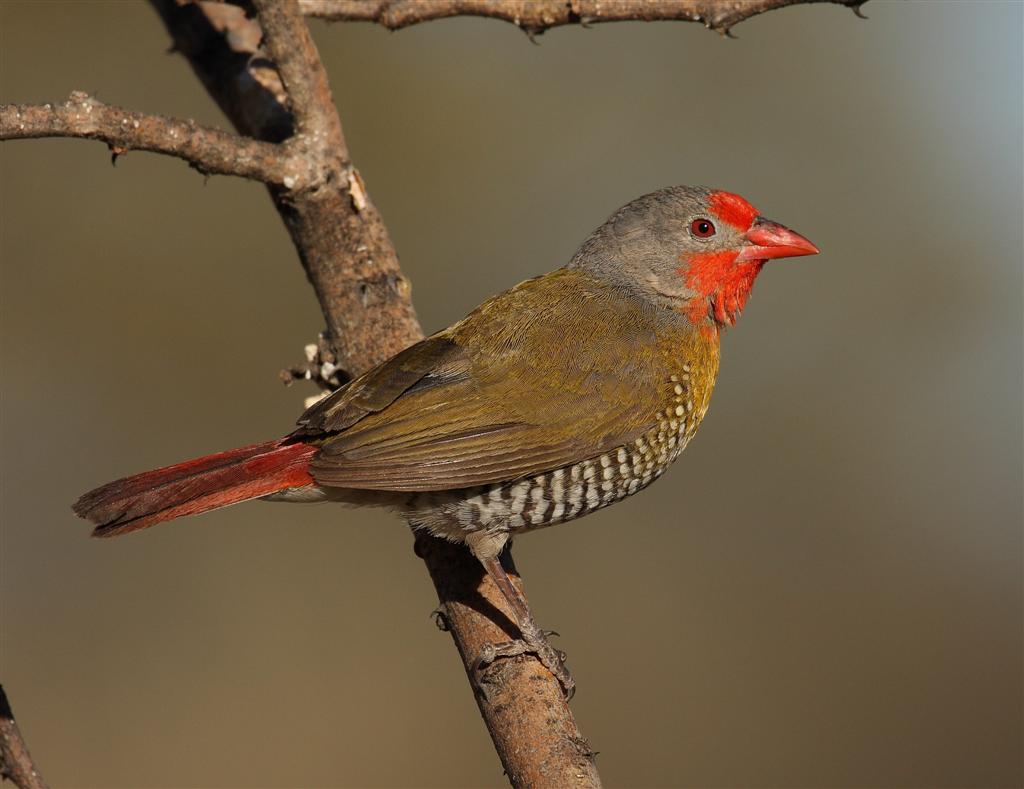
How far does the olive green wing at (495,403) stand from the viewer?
11.2 ft

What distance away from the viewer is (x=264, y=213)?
9.27 metres

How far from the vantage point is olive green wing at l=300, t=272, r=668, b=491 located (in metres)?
3.40

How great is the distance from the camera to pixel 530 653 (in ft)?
11.1

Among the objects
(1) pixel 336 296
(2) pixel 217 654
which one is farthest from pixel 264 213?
(1) pixel 336 296

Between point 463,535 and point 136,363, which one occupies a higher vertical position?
point 136,363

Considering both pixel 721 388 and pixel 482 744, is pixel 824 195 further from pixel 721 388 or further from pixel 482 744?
pixel 482 744

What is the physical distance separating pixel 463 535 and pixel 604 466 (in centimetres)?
53

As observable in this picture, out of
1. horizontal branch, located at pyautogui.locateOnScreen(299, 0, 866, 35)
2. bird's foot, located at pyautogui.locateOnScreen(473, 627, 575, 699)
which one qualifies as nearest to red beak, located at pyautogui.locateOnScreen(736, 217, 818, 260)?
horizontal branch, located at pyautogui.locateOnScreen(299, 0, 866, 35)

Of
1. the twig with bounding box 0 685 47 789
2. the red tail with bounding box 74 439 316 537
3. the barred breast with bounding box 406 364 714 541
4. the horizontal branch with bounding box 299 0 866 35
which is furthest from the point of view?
the horizontal branch with bounding box 299 0 866 35

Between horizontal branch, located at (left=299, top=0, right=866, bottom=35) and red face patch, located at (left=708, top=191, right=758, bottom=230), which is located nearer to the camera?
horizontal branch, located at (left=299, top=0, right=866, bottom=35)

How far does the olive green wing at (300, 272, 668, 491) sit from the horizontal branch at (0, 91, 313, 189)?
0.90 metres

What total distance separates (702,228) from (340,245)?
1365mm

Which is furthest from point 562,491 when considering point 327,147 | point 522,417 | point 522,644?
point 327,147

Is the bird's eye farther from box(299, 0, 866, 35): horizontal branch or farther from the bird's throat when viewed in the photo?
box(299, 0, 866, 35): horizontal branch
